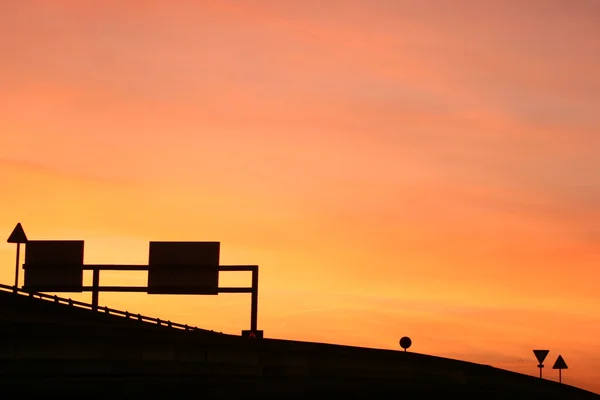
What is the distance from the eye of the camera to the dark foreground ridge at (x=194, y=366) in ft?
133

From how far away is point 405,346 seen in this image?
185 feet

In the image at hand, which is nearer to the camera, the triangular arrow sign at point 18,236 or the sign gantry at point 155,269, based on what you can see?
the triangular arrow sign at point 18,236

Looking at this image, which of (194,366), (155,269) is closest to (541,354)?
(194,366)

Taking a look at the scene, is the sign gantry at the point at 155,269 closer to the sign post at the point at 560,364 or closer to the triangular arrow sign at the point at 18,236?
the triangular arrow sign at the point at 18,236

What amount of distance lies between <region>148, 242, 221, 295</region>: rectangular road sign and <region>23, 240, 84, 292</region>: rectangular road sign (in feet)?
17.0

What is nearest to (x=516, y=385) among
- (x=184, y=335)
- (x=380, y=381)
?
(x=380, y=381)

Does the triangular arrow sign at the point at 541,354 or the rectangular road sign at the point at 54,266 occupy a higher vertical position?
the rectangular road sign at the point at 54,266

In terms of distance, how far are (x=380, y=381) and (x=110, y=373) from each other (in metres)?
19.8

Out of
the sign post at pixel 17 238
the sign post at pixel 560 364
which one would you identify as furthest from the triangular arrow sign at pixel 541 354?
the sign post at pixel 17 238

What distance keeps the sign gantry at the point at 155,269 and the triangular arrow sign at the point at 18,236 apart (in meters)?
0.23

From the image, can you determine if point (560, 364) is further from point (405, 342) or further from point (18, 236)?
point (18, 236)

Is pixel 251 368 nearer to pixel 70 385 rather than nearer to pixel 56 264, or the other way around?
pixel 70 385

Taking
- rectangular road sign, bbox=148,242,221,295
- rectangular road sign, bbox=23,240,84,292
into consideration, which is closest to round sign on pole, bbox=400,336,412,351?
rectangular road sign, bbox=148,242,221,295

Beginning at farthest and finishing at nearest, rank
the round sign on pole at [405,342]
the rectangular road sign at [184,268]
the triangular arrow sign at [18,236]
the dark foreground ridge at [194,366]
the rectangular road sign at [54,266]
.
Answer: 1. the rectangular road sign at [54,266]
2. the rectangular road sign at [184,268]
3. the triangular arrow sign at [18,236]
4. the round sign on pole at [405,342]
5. the dark foreground ridge at [194,366]
